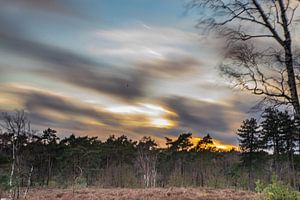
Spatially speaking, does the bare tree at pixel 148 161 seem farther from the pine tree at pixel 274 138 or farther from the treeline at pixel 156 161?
the pine tree at pixel 274 138

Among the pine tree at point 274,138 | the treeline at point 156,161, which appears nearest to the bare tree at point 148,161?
the treeline at point 156,161

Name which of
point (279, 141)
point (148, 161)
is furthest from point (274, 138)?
point (148, 161)

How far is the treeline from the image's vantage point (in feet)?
141

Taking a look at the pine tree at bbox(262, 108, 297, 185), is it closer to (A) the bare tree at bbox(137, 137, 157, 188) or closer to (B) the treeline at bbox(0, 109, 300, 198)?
(B) the treeline at bbox(0, 109, 300, 198)

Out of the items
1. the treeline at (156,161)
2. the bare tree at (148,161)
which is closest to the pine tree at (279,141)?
the treeline at (156,161)

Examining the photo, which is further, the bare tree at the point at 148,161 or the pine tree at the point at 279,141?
the bare tree at the point at 148,161

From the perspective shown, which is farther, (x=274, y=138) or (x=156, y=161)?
(x=156, y=161)

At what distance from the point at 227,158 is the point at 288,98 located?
5118cm

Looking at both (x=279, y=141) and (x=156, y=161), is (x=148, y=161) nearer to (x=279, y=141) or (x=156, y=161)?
(x=156, y=161)

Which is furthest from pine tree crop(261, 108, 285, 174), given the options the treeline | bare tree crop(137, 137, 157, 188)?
bare tree crop(137, 137, 157, 188)

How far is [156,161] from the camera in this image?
53344 mm

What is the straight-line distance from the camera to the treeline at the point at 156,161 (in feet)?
141

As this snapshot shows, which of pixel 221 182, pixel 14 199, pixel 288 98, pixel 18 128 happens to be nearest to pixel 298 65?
pixel 288 98

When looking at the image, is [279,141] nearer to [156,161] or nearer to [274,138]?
[274,138]
